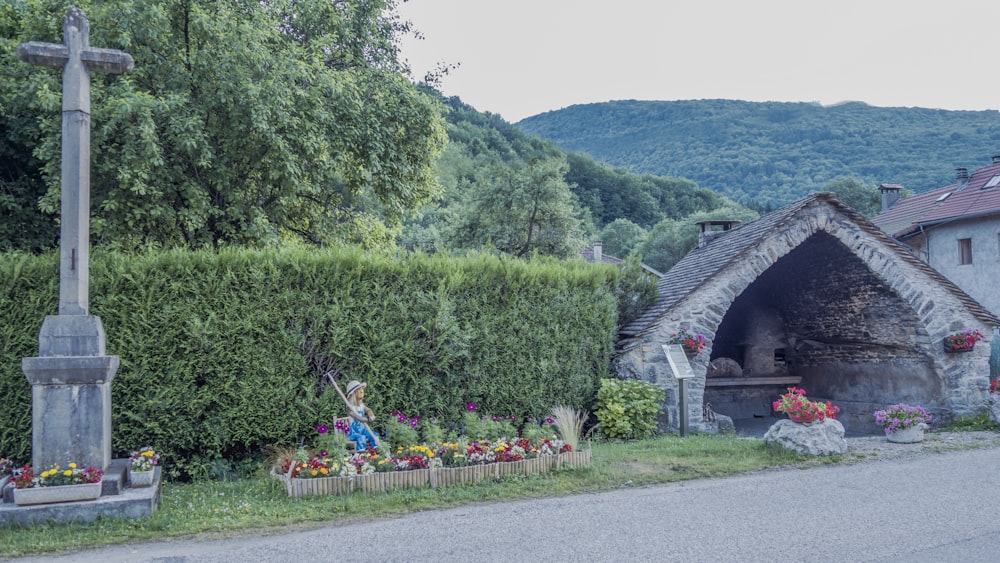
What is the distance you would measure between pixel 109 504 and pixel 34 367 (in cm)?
151

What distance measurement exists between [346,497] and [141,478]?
2015 millimetres

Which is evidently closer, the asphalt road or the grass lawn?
the asphalt road

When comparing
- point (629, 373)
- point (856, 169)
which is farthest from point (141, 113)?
point (856, 169)

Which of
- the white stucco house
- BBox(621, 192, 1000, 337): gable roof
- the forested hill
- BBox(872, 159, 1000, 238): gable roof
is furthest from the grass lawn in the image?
the forested hill

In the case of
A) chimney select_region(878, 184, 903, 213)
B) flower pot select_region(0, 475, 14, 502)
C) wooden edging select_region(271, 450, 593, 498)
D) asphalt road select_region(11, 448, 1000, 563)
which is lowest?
asphalt road select_region(11, 448, 1000, 563)

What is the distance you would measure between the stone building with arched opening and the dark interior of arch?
3 centimetres

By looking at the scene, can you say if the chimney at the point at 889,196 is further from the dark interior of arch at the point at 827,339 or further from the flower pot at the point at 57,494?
the flower pot at the point at 57,494

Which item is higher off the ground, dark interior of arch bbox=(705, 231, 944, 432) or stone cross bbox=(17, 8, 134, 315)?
stone cross bbox=(17, 8, 134, 315)

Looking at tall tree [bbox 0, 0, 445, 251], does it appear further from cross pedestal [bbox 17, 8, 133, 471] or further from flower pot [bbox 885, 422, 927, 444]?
flower pot [bbox 885, 422, 927, 444]

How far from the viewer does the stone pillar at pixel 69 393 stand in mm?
6309

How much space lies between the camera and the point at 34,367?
626 cm

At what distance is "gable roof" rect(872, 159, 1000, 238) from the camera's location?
80.4 ft

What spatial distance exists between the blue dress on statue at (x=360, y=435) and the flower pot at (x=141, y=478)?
6.73 feet

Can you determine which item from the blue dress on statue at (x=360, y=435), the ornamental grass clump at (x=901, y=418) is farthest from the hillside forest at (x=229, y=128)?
the ornamental grass clump at (x=901, y=418)
